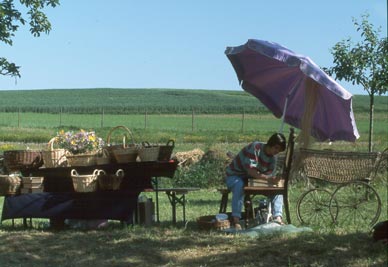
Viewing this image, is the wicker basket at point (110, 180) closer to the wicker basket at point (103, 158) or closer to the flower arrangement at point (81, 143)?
the wicker basket at point (103, 158)

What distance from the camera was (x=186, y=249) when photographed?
25.6ft

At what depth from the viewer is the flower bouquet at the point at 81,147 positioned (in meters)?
9.89

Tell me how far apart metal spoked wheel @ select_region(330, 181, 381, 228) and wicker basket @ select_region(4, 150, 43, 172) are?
12.8 ft

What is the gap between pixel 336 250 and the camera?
23.9ft

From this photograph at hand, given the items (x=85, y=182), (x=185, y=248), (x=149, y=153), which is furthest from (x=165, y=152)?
(x=185, y=248)

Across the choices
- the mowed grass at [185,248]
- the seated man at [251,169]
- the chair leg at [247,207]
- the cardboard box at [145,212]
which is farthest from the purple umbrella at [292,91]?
the cardboard box at [145,212]

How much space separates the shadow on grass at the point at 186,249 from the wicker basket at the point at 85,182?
2.43ft

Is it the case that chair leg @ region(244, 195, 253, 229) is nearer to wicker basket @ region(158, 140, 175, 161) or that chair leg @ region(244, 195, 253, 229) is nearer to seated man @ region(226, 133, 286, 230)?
seated man @ region(226, 133, 286, 230)

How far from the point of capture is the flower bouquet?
9.89 m

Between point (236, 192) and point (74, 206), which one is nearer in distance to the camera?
point (236, 192)

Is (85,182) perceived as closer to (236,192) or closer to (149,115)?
(236,192)

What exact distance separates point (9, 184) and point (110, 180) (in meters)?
1.41

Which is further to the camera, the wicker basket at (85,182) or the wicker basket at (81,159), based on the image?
the wicker basket at (81,159)

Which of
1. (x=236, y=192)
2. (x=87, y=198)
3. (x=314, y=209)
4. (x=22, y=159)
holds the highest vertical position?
(x=22, y=159)
